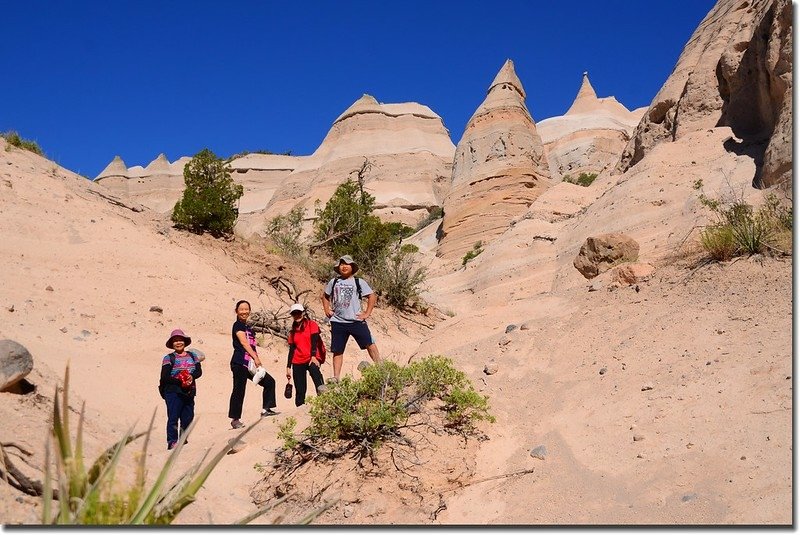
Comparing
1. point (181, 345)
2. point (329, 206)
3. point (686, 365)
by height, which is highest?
point (329, 206)

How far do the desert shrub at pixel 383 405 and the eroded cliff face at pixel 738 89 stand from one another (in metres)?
6.53

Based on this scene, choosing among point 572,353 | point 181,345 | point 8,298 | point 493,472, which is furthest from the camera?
point 8,298

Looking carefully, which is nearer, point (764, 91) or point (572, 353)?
point (572, 353)

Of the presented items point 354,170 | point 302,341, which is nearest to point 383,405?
point 302,341

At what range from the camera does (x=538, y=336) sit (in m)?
6.46

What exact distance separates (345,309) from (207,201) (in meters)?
7.81

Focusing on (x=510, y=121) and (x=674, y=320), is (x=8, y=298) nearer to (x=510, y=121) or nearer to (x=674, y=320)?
(x=674, y=320)

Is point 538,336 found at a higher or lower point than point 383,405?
higher

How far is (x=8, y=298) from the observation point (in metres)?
8.35

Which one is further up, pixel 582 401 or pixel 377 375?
pixel 377 375

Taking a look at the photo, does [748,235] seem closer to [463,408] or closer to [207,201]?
[463,408]

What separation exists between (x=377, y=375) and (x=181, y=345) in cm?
185

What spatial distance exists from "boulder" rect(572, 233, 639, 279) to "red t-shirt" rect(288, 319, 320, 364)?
476 cm

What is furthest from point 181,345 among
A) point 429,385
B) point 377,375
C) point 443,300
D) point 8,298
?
point 443,300
